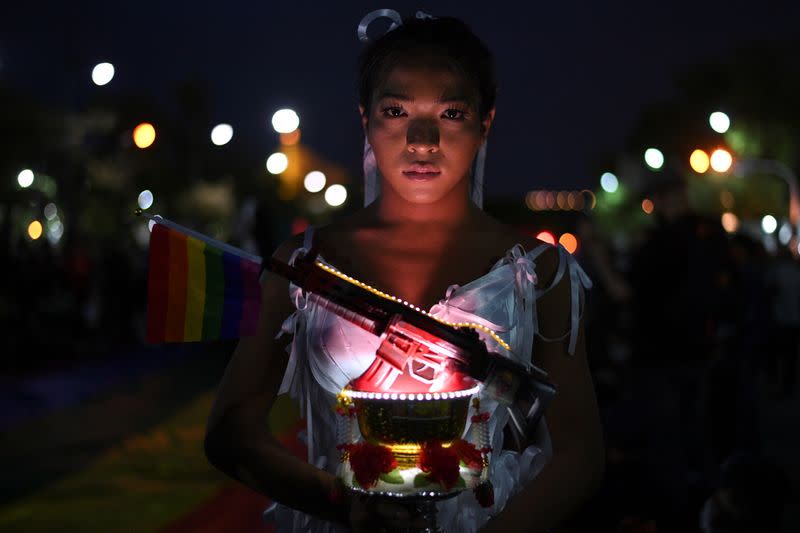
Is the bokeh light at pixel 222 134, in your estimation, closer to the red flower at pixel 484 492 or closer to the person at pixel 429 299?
the person at pixel 429 299

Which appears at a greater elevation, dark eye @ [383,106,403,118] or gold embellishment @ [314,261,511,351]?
dark eye @ [383,106,403,118]

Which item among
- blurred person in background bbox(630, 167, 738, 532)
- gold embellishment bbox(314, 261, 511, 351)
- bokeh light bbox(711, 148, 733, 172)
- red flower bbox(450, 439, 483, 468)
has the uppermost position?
bokeh light bbox(711, 148, 733, 172)

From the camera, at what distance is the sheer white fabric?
108 inches

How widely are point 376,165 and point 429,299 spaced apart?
467 mm

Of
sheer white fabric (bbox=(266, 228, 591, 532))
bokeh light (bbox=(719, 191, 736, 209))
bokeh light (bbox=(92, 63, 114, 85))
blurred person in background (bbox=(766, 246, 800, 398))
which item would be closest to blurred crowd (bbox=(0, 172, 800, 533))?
sheer white fabric (bbox=(266, 228, 591, 532))

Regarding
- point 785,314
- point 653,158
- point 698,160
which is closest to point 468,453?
point 653,158

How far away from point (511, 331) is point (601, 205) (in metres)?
138

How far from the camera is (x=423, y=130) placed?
284cm

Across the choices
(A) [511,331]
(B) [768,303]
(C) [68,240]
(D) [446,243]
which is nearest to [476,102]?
(D) [446,243]

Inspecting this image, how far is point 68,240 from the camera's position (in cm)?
2275

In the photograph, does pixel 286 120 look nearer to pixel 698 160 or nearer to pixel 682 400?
pixel 682 400

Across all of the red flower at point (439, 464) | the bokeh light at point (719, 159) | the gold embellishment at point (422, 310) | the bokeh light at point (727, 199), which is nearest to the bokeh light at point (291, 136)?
the gold embellishment at point (422, 310)

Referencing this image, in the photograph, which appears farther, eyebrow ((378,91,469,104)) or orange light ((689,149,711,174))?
orange light ((689,149,711,174))

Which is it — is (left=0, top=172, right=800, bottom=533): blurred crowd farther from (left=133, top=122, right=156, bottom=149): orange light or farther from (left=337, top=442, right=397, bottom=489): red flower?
(left=133, top=122, right=156, bottom=149): orange light
